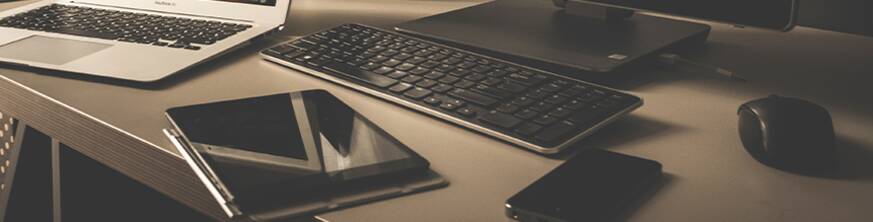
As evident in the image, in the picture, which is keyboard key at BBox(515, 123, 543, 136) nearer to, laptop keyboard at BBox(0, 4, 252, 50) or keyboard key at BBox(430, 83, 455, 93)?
keyboard key at BBox(430, 83, 455, 93)

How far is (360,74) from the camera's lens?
0.67 meters

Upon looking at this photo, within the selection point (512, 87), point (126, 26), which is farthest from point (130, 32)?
point (512, 87)

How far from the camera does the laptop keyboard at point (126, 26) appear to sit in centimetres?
80

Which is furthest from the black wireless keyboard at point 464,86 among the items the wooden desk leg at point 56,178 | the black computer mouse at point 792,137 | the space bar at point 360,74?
the wooden desk leg at point 56,178

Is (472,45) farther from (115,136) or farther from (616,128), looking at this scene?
(115,136)

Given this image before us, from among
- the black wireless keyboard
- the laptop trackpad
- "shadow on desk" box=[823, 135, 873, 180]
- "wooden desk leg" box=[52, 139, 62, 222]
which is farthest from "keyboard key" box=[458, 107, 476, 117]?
"wooden desk leg" box=[52, 139, 62, 222]

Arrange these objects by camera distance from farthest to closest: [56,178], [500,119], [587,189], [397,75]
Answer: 1. [56,178]
2. [397,75]
3. [500,119]
4. [587,189]

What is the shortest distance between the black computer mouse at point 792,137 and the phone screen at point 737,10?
0.52 ft

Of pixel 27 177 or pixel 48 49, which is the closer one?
pixel 48 49

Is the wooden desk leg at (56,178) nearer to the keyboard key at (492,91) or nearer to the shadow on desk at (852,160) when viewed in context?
the keyboard key at (492,91)

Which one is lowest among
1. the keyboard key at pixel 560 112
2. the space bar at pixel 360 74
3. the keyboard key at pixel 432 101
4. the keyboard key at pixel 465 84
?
the space bar at pixel 360 74

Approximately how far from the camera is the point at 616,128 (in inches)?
22.8

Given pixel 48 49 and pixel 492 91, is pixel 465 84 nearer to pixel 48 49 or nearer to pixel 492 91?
pixel 492 91

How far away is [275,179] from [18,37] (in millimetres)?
520
